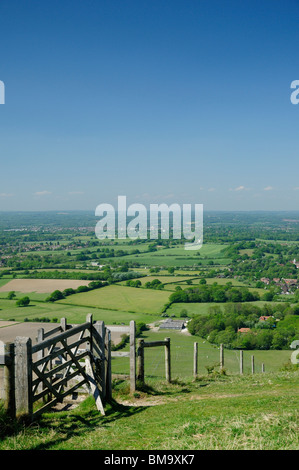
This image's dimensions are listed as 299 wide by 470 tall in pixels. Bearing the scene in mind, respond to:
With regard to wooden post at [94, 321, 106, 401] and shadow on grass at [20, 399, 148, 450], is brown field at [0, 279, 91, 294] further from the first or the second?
shadow on grass at [20, 399, 148, 450]

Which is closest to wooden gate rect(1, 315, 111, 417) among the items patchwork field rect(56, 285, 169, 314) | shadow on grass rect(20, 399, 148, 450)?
shadow on grass rect(20, 399, 148, 450)

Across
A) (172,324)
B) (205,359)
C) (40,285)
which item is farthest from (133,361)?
(40,285)

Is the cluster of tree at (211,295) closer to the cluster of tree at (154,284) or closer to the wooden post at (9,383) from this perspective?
the cluster of tree at (154,284)

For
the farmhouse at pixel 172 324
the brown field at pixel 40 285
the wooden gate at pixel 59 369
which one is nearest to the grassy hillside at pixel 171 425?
the wooden gate at pixel 59 369

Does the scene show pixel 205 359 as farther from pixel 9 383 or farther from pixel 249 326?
pixel 9 383

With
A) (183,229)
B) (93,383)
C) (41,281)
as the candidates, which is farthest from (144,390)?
(183,229)

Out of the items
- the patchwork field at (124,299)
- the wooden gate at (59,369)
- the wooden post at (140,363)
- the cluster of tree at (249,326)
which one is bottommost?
the cluster of tree at (249,326)

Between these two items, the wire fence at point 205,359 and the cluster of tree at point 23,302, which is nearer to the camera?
the wire fence at point 205,359

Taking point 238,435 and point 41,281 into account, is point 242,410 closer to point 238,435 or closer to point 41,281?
point 238,435
